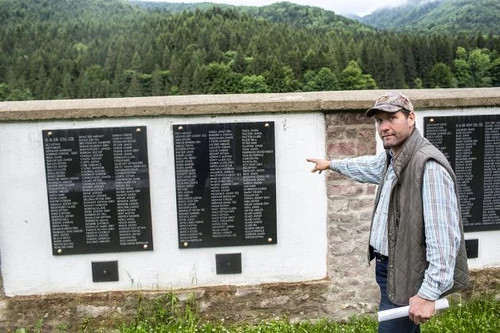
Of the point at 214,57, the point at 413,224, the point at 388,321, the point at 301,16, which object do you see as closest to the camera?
the point at 413,224

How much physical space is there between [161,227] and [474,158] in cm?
296

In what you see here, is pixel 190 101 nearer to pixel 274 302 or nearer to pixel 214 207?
pixel 214 207

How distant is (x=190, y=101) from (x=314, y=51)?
57898 millimetres

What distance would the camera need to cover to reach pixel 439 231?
2.75 meters

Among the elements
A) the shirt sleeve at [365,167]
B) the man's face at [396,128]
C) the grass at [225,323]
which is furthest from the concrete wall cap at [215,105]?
the man's face at [396,128]

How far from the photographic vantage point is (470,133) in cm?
540

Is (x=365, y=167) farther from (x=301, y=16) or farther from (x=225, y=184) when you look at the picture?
(x=301, y=16)

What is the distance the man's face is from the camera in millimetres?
3012

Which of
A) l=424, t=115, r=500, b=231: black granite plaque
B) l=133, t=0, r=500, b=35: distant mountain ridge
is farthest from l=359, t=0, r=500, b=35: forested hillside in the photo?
l=424, t=115, r=500, b=231: black granite plaque

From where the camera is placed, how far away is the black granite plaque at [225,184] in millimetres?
5160

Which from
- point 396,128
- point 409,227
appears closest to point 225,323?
point 409,227

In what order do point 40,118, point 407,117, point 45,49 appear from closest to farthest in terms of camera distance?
point 407,117 < point 40,118 < point 45,49

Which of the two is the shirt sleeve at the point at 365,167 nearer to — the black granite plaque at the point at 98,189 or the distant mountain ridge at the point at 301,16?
the black granite plaque at the point at 98,189

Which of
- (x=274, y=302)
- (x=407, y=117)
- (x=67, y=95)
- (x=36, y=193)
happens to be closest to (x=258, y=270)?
(x=274, y=302)
